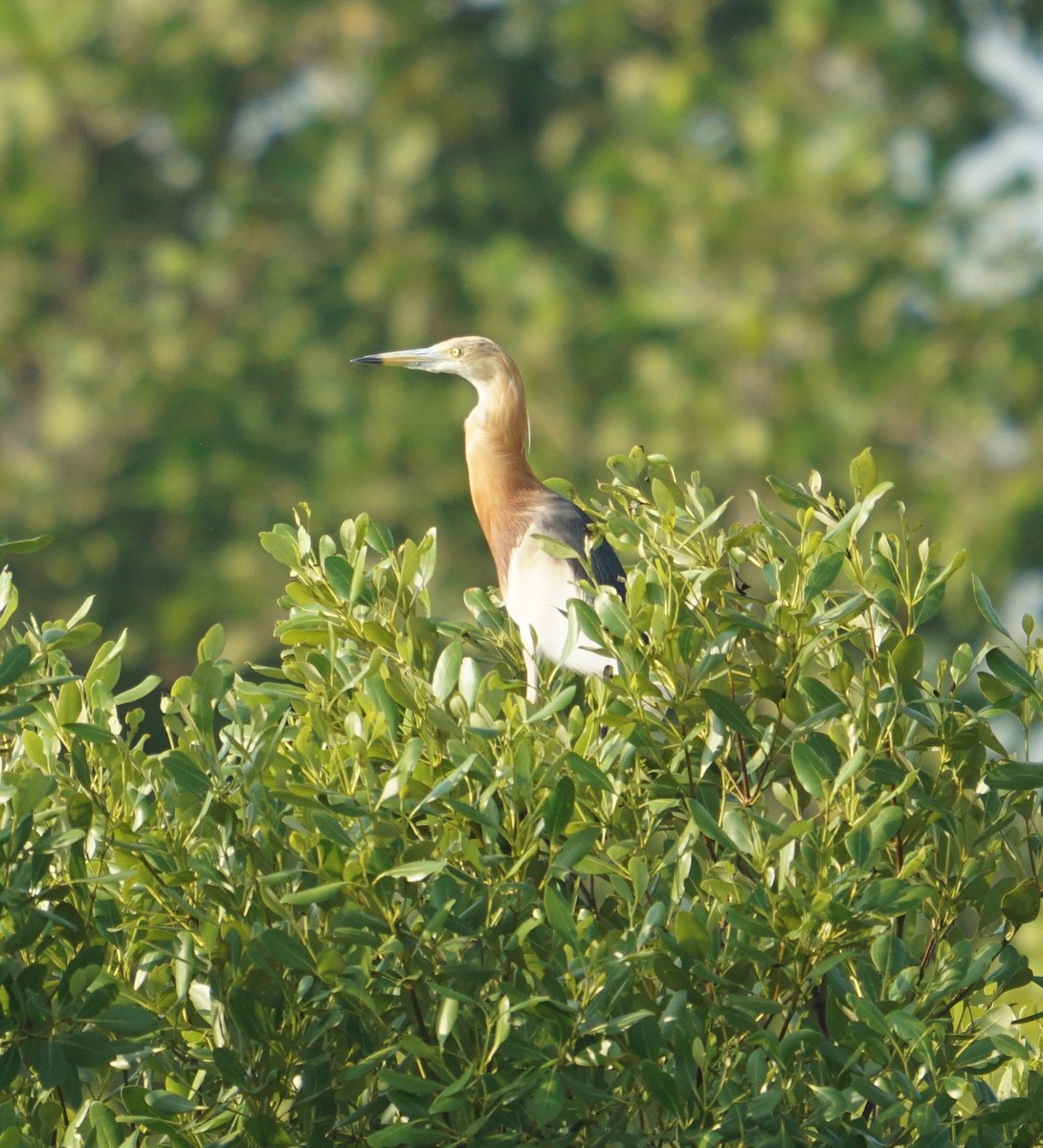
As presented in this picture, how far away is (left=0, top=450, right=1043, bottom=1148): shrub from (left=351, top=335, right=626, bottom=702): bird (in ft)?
3.85

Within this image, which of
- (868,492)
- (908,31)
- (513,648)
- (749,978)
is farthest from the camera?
(908,31)

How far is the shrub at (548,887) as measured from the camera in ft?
5.14

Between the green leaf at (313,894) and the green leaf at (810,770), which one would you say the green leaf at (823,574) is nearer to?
the green leaf at (810,770)

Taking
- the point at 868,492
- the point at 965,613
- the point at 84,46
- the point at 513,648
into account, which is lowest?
the point at 965,613

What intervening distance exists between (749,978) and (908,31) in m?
10.4

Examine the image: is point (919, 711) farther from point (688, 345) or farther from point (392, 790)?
point (688, 345)

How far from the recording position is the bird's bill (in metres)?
3.78

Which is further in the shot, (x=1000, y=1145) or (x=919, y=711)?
(x=919, y=711)

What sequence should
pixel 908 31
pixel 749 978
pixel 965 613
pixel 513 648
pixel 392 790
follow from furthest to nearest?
pixel 908 31
pixel 965 613
pixel 513 648
pixel 749 978
pixel 392 790

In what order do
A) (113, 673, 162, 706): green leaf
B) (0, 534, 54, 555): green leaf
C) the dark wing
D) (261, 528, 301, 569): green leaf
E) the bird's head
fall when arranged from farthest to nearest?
the bird's head → the dark wing → (261, 528, 301, 569): green leaf → (113, 673, 162, 706): green leaf → (0, 534, 54, 555): green leaf

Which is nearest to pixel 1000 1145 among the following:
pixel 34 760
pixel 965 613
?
pixel 34 760

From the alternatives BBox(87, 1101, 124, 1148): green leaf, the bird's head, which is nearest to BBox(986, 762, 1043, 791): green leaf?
BBox(87, 1101, 124, 1148): green leaf

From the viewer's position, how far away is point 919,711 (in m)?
1.75

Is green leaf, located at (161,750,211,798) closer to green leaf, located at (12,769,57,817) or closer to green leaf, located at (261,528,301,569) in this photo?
green leaf, located at (12,769,57,817)
